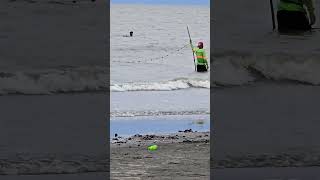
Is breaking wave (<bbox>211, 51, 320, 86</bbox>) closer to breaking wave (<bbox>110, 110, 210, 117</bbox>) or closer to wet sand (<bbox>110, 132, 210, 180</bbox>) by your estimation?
wet sand (<bbox>110, 132, 210, 180</bbox>)

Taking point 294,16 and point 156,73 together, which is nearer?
point 294,16

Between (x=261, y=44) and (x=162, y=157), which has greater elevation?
(x=261, y=44)

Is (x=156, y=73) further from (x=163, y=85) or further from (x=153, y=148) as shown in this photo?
(x=153, y=148)

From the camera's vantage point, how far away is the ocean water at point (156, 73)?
10164 mm

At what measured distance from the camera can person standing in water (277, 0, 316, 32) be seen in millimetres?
6367

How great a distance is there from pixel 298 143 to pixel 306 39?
113 centimetres

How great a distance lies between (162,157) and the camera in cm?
582

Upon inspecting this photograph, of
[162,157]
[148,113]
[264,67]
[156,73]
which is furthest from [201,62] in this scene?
[162,157]

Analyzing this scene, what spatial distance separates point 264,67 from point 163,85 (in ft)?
27.0

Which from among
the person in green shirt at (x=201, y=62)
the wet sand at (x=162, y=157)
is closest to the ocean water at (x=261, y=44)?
the wet sand at (x=162, y=157)
